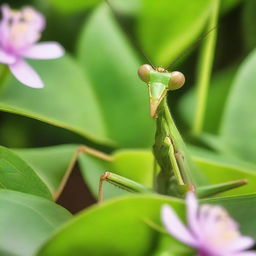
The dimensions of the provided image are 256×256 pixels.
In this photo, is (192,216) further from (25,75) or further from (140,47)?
(140,47)

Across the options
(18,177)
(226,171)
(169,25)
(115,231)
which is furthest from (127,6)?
(115,231)

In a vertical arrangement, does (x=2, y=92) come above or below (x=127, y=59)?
below

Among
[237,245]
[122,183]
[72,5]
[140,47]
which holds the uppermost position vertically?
[72,5]

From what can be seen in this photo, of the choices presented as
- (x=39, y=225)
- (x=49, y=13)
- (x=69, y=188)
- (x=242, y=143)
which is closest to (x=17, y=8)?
(x=49, y=13)

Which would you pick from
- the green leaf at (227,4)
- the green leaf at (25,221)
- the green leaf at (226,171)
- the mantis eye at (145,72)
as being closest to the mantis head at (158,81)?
the mantis eye at (145,72)

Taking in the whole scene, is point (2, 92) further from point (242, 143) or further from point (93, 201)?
point (242, 143)

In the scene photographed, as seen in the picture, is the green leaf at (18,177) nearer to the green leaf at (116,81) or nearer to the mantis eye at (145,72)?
the mantis eye at (145,72)
